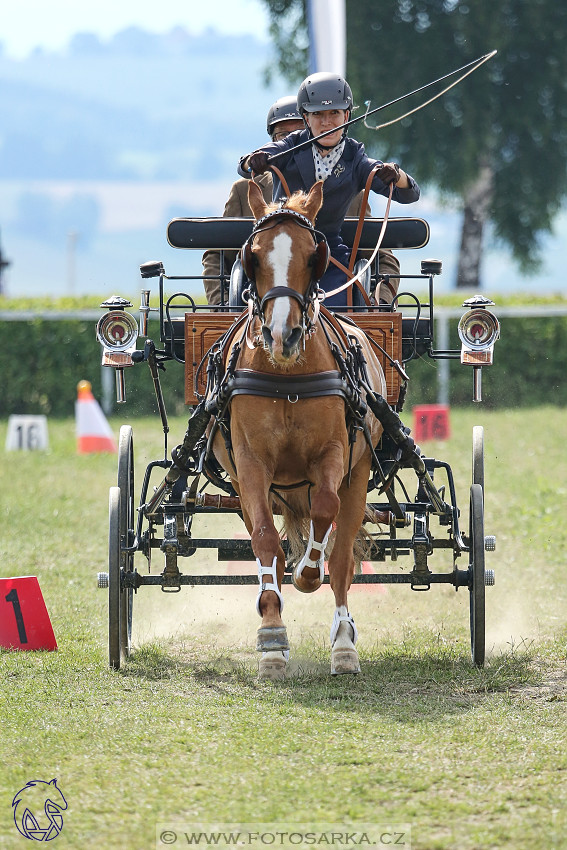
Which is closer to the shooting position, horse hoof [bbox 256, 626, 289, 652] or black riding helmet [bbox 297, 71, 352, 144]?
horse hoof [bbox 256, 626, 289, 652]

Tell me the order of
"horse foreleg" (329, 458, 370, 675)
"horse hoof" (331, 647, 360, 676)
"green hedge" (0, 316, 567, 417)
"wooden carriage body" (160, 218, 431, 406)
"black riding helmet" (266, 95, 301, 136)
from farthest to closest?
"green hedge" (0, 316, 567, 417)
"black riding helmet" (266, 95, 301, 136)
"wooden carriage body" (160, 218, 431, 406)
"horse foreleg" (329, 458, 370, 675)
"horse hoof" (331, 647, 360, 676)

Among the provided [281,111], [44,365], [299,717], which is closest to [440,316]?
[44,365]

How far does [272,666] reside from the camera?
529 cm

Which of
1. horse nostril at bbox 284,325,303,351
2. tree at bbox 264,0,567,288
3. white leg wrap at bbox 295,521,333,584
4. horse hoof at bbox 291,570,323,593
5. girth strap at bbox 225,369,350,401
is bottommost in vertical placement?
horse hoof at bbox 291,570,323,593

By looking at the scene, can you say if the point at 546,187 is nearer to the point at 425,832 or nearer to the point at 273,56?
the point at 273,56

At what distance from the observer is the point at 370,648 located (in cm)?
646

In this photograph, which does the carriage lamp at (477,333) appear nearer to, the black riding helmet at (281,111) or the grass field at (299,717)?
the grass field at (299,717)

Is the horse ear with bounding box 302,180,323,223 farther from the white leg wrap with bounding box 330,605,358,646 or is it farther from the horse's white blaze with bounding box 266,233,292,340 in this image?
the white leg wrap with bounding box 330,605,358,646

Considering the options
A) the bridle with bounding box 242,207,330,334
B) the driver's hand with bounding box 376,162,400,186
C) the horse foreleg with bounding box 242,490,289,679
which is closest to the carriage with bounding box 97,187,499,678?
the driver's hand with bounding box 376,162,400,186

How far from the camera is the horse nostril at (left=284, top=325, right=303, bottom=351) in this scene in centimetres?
482

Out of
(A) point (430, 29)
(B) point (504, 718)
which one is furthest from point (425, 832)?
(A) point (430, 29)

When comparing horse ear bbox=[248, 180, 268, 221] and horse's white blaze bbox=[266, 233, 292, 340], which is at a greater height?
horse ear bbox=[248, 180, 268, 221]

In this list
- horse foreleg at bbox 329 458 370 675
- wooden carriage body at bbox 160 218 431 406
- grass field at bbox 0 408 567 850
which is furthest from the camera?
wooden carriage body at bbox 160 218 431 406

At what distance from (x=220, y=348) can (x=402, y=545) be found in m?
1.40
